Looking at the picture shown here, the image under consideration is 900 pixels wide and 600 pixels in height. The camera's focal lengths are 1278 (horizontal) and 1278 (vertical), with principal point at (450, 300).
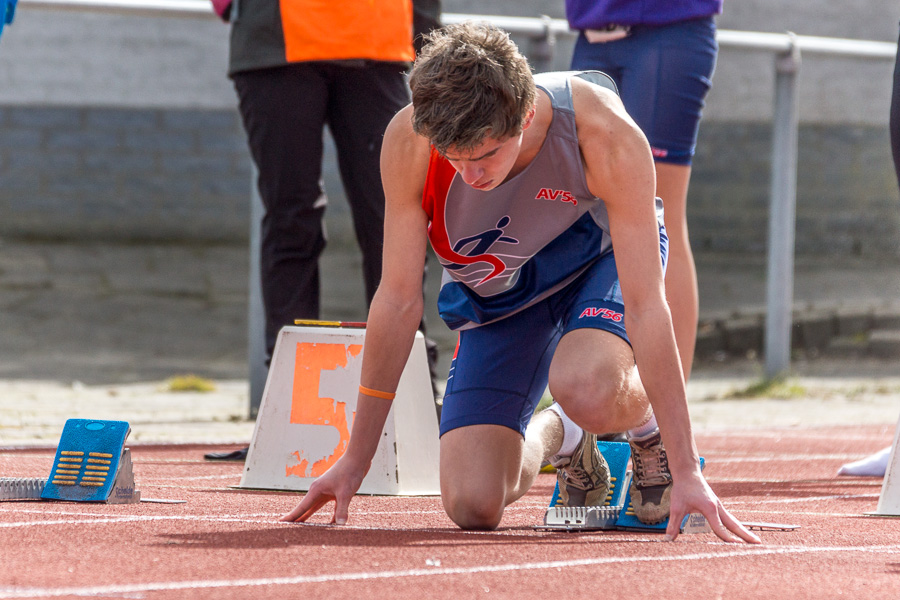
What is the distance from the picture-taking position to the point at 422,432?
3465mm

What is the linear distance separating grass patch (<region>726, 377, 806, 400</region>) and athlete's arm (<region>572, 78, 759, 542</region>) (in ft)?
13.6

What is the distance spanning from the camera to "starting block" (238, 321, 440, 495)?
11.0 feet

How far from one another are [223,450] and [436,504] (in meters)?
1.29

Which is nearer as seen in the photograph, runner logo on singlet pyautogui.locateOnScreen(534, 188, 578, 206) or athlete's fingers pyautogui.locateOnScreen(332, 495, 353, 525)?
athlete's fingers pyautogui.locateOnScreen(332, 495, 353, 525)

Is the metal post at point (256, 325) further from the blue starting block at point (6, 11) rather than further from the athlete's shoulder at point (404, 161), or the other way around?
the athlete's shoulder at point (404, 161)

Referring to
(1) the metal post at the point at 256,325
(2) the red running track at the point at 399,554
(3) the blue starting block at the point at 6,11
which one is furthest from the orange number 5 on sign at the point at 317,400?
(1) the metal post at the point at 256,325

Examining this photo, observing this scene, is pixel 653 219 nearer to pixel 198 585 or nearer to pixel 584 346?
pixel 584 346

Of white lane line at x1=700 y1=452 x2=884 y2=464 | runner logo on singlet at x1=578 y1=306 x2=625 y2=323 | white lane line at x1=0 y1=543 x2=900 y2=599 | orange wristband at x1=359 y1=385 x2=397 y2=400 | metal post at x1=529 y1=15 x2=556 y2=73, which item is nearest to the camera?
white lane line at x1=0 y1=543 x2=900 y2=599

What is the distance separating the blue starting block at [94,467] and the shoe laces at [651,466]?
117 centimetres

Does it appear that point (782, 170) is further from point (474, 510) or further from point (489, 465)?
point (474, 510)

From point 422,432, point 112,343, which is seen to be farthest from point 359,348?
point 112,343

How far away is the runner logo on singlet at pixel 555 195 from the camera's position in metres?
2.85

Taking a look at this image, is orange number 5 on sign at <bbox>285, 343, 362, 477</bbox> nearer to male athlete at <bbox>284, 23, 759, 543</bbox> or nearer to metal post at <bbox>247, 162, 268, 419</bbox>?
male athlete at <bbox>284, 23, 759, 543</bbox>

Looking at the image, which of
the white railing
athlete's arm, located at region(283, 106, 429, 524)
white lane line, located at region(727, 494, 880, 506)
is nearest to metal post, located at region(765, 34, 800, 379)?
the white railing
